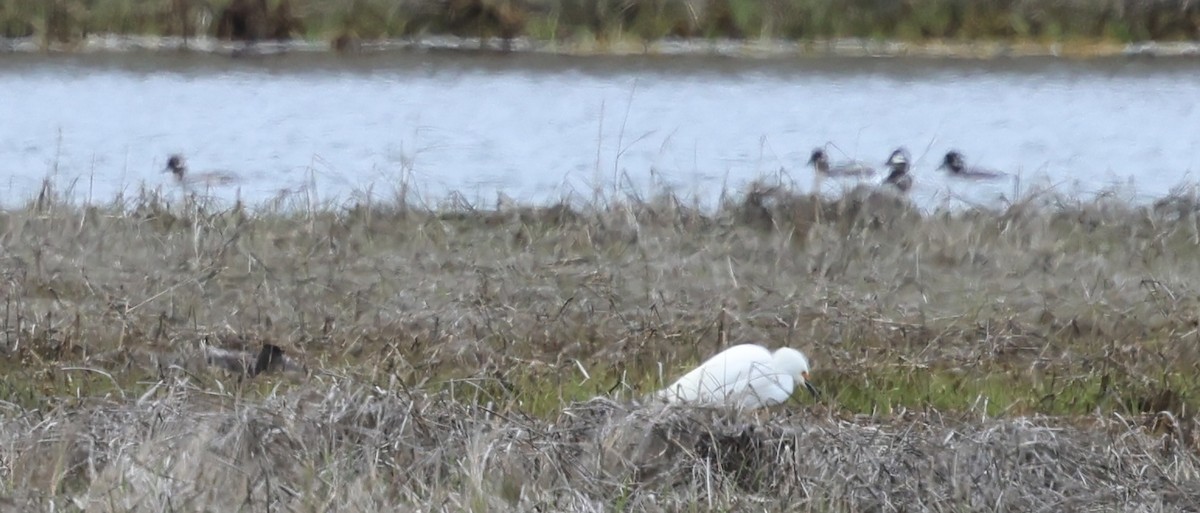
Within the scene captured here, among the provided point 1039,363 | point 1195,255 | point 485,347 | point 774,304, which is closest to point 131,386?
point 485,347

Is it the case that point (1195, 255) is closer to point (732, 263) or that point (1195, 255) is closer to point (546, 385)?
point (732, 263)

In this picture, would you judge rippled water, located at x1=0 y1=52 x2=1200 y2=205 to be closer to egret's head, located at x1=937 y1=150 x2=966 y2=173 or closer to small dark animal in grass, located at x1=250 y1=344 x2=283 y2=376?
egret's head, located at x1=937 y1=150 x2=966 y2=173

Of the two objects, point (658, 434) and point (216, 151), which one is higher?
point (658, 434)

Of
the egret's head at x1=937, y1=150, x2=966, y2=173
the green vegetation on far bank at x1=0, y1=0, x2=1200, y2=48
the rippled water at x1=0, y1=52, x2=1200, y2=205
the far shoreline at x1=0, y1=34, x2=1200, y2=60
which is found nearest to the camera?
the egret's head at x1=937, y1=150, x2=966, y2=173

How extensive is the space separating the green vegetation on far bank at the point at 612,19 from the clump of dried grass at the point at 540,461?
14043mm

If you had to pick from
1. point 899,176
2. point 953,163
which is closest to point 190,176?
point 899,176

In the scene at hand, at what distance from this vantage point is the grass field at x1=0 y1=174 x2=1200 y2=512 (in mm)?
4562

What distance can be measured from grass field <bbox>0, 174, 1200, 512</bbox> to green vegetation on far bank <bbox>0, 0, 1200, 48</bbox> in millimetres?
9350

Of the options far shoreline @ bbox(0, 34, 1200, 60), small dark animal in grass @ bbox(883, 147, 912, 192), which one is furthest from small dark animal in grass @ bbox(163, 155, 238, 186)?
far shoreline @ bbox(0, 34, 1200, 60)

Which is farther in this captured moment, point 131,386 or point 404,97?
point 404,97

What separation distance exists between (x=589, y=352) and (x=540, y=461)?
1821 millimetres

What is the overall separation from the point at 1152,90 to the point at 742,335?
10.9 metres

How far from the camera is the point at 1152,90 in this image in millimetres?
16453

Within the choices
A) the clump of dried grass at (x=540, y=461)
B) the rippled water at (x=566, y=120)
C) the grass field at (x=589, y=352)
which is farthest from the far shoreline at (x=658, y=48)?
the clump of dried grass at (x=540, y=461)
